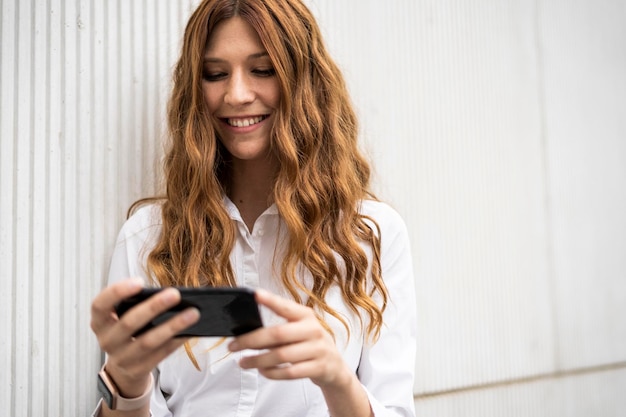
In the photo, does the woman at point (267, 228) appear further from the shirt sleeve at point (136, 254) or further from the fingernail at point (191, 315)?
the fingernail at point (191, 315)

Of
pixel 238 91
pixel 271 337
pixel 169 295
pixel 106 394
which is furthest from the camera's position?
pixel 238 91

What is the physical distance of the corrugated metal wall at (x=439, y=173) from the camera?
1761 millimetres

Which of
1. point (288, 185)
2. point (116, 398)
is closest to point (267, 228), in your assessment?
point (288, 185)

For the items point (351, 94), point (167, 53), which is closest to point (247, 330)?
point (167, 53)

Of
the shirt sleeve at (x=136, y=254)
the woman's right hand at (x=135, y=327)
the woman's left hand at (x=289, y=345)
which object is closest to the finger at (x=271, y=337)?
the woman's left hand at (x=289, y=345)

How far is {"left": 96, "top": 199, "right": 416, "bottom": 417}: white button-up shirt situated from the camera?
5.96 ft

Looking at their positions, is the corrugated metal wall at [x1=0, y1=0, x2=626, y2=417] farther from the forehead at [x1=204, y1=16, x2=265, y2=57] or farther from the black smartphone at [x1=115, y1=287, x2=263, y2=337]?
the black smartphone at [x1=115, y1=287, x2=263, y2=337]

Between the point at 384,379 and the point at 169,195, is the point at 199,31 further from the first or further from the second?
the point at 384,379

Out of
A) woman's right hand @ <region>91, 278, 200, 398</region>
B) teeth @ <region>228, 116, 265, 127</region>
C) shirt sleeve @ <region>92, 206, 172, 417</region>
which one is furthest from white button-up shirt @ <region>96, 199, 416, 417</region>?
woman's right hand @ <region>91, 278, 200, 398</region>

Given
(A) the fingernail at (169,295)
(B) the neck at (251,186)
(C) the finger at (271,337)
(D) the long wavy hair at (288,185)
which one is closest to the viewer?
(A) the fingernail at (169,295)

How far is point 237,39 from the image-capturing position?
1.81m

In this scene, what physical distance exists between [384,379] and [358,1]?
121 centimetres

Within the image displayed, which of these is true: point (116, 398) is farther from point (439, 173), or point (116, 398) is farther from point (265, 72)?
point (439, 173)

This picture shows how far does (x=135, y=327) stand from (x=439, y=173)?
1629 mm
